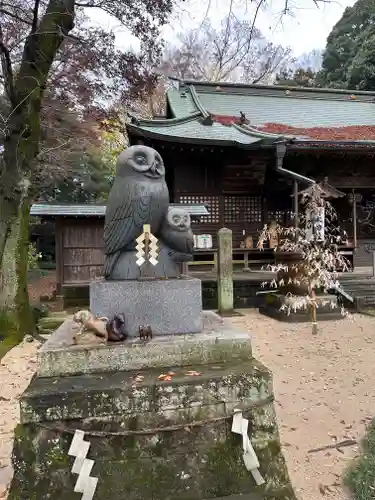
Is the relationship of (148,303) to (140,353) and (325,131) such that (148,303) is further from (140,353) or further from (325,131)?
(325,131)

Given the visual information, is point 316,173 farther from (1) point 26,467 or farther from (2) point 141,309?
(1) point 26,467

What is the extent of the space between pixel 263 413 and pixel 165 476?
66 centimetres

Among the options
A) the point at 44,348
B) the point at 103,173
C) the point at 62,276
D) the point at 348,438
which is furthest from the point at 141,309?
the point at 103,173

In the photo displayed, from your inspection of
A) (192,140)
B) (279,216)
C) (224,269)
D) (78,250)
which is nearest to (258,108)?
(279,216)

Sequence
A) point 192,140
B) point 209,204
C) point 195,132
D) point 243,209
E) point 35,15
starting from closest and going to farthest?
point 35,15 → point 192,140 → point 195,132 → point 209,204 → point 243,209

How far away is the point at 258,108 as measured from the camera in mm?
16906

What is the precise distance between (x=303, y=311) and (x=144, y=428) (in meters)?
7.18

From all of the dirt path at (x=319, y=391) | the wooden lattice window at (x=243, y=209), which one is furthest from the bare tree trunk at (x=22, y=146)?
the wooden lattice window at (x=243, y=209)

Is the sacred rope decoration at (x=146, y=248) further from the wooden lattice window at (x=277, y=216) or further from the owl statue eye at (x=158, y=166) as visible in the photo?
the wooden lattice window at (x=277, y=216)

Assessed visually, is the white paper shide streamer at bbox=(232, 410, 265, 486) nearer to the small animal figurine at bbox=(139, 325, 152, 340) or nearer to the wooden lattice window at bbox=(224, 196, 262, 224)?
the small animal figurine at bbox=(139, 325, 152, 340)

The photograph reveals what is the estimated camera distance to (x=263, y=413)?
240cm

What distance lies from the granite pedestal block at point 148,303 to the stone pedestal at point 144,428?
0.23 metres

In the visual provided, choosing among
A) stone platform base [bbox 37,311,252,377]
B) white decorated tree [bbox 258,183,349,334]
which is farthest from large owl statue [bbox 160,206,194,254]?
white decorated tree [bbox 258,183,349,334]

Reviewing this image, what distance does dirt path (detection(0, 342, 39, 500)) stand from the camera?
3.55 meters
